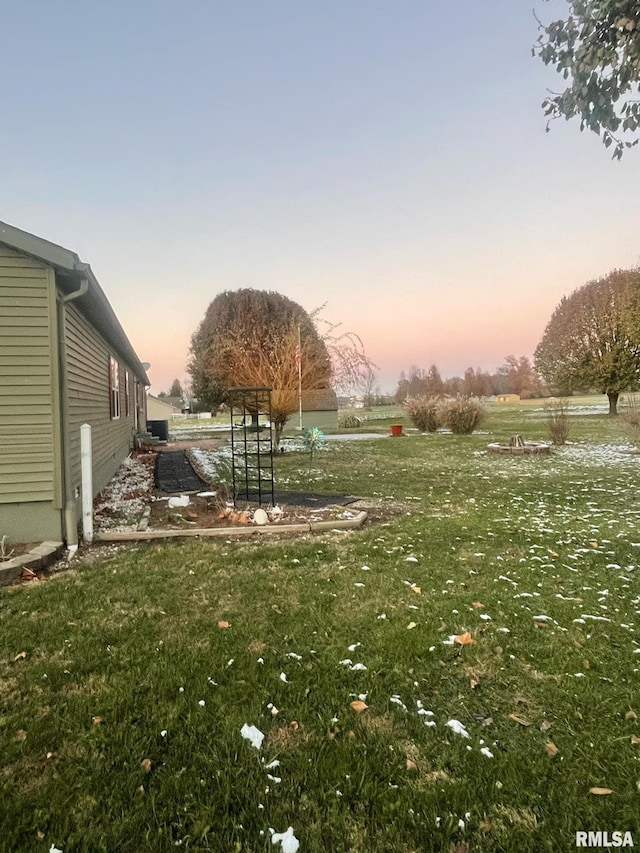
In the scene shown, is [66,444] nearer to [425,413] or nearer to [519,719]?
[519,719]

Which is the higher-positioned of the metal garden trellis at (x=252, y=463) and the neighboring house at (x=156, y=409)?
the neighboring house at (x=156, y=409)

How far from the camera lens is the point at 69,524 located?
4.61 metres

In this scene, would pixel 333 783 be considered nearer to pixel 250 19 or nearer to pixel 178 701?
pixel 178 701

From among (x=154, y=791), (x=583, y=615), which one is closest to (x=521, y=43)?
(x=583, y=615)

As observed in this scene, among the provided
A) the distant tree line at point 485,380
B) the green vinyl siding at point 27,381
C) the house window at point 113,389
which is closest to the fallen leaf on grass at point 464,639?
the green vinyl siding at point 27,381

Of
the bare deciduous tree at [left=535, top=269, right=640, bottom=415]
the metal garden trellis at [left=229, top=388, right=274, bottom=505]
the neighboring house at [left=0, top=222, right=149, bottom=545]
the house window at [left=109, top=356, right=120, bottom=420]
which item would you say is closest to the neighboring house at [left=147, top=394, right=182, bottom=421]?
the metal garden trellis at [left=229, top=388, right=274, bottom=505]

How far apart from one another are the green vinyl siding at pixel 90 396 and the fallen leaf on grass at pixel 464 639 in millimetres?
4232

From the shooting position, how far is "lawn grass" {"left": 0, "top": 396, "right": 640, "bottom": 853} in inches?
59.9

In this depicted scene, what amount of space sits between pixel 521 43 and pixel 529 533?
4548 mm

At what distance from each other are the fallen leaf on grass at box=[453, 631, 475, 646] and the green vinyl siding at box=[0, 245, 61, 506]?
399 cm

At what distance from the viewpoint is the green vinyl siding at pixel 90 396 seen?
5.46 meters

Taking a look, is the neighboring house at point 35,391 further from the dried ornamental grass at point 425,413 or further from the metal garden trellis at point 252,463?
the dried ornamental grass at point 425,413

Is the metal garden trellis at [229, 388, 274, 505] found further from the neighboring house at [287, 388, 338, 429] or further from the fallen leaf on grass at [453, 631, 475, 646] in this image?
the neighboring house at [287, 388, 338, 429]

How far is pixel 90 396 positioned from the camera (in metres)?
6.86
